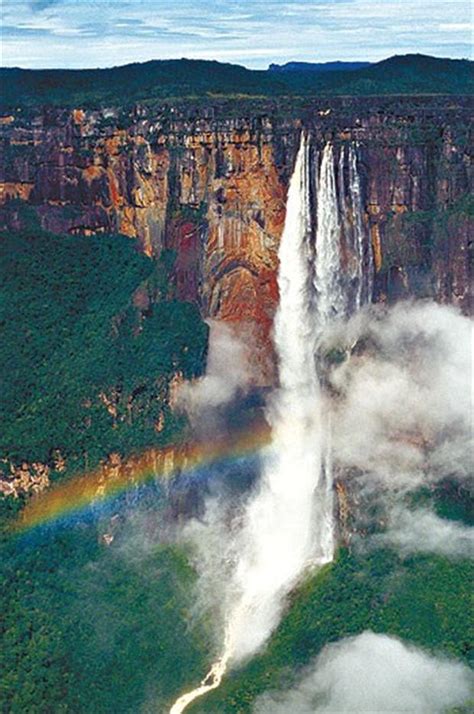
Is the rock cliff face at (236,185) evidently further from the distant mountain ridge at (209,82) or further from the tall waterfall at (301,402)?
the distant mountain ridge at (209,82)

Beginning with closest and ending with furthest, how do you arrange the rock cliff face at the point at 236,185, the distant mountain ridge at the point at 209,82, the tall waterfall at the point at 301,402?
the rock cliff face at the point at 236,185 → the tall waterfall at the point at 301,402 → the distant mountain ridge at the point at 209,82

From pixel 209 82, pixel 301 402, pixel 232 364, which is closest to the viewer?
pixel 232 364

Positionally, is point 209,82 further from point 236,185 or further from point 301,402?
point 301,402

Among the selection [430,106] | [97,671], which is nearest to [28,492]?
[97,671]

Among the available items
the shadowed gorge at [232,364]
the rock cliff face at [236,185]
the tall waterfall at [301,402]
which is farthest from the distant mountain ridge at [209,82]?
the tall waterfall at [301,402]

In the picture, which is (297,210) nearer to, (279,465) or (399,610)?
(279,465)

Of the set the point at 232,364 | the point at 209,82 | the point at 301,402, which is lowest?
the point at 301,402

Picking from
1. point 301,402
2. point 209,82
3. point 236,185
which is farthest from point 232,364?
point 209,82

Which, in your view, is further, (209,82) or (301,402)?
(209,82)
